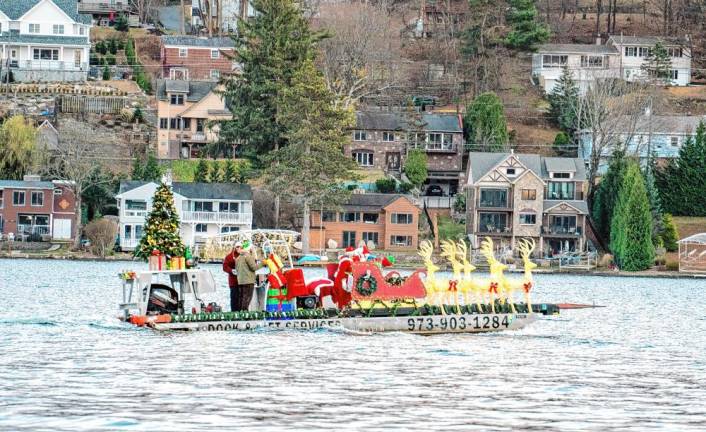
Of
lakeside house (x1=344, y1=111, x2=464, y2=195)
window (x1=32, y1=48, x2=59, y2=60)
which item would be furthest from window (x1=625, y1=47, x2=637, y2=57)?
window (x1=32, y1=48, x2=59, y2=60)

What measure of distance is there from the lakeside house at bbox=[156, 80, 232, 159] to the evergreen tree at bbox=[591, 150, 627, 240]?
30491 mm

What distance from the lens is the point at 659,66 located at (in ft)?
479

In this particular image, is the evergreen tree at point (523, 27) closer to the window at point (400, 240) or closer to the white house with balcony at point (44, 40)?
the window at point (400, 240)

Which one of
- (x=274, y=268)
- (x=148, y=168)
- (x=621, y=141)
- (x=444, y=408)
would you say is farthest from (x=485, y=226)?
(x=444, y=408)

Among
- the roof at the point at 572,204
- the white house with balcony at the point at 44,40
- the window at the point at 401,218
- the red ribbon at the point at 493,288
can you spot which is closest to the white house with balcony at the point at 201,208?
the window at the point at 401,218

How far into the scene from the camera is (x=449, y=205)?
12494 centimetres

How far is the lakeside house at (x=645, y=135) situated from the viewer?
127 metres

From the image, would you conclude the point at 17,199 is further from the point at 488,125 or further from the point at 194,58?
the point at 488,125

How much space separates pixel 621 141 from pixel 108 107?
40.5m

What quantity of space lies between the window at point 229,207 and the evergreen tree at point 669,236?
29839 millimetres

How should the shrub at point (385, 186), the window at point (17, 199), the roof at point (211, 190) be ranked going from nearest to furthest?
the window at point (17, 199)
the roof at point (211, 190)
the shrub at point (385, 186)

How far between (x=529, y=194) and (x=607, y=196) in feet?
18.6

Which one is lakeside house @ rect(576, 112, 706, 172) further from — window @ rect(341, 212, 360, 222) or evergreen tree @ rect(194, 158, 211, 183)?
evergreen tree @ rect(194, 158, 211, 183)

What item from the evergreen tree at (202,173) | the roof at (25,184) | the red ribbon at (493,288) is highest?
the evergreen tree at (202,173)
